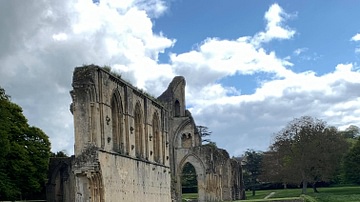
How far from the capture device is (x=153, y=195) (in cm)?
3041

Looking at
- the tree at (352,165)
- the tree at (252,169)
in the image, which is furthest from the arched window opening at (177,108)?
the tree at (252,169)

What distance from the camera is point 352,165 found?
190ft

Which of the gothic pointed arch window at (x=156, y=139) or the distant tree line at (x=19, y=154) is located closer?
the gothic pointed arch window at (x=156, y=139)

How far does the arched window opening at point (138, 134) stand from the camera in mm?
28898

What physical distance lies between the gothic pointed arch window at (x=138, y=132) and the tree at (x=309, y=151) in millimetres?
31243

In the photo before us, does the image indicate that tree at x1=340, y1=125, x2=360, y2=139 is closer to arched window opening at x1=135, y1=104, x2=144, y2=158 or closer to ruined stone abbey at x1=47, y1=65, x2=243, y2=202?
ruined stone abbey at x1=47, y1=65, x2=243, y2=202

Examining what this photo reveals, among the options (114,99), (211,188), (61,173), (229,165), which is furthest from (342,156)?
(114,99)

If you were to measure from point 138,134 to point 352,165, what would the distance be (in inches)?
1386

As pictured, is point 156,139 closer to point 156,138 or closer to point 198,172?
point 156,138

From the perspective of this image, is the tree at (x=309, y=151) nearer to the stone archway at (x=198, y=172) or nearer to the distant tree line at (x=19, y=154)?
the stone archway at (x=198, y=172)

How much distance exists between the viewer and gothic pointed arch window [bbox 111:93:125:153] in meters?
25.8

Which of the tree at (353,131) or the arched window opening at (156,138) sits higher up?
the tree at (353,131)

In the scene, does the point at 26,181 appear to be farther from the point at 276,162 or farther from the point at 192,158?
the point at 276,162

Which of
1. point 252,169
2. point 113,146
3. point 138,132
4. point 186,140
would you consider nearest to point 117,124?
point 113,146
